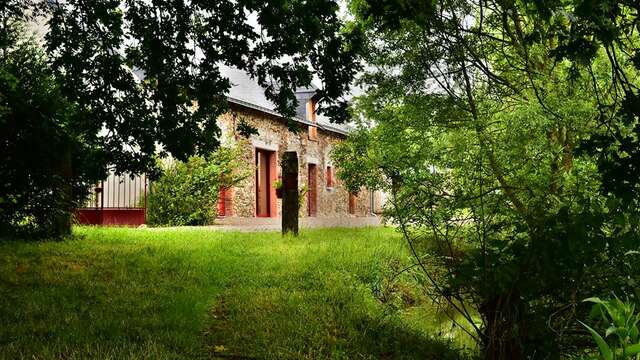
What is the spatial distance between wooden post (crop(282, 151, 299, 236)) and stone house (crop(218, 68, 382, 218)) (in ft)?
16.6

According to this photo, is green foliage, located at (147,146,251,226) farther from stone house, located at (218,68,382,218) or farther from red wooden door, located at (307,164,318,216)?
red wooden door, located at (307,164,318,216)

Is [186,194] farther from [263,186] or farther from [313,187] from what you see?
[313,187]

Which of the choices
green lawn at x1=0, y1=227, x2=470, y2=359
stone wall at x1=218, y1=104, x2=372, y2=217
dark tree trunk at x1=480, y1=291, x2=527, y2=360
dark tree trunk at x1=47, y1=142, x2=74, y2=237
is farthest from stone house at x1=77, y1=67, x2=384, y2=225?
dark tree trunk at x1=480, y1=291, x2=527, y2=360

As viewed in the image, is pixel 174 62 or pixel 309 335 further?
pixel 174 62

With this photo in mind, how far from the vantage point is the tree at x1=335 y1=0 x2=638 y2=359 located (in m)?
3.65

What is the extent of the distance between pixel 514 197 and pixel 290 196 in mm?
5081

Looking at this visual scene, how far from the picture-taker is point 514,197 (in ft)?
16.9

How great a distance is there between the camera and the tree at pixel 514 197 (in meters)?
3.65

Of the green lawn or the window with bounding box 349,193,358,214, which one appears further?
the window with bounding box 349,193,358,214

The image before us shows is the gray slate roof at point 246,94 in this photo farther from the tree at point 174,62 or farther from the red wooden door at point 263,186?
the tree at point 174,62

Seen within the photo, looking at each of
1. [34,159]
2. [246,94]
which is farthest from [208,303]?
[246,94]

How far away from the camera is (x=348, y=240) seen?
9422 millimetres

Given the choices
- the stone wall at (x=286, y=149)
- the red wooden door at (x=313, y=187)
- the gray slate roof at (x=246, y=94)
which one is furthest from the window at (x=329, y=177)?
the gray slate roof at (x=246, y=94)

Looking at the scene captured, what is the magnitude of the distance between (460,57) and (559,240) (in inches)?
142
